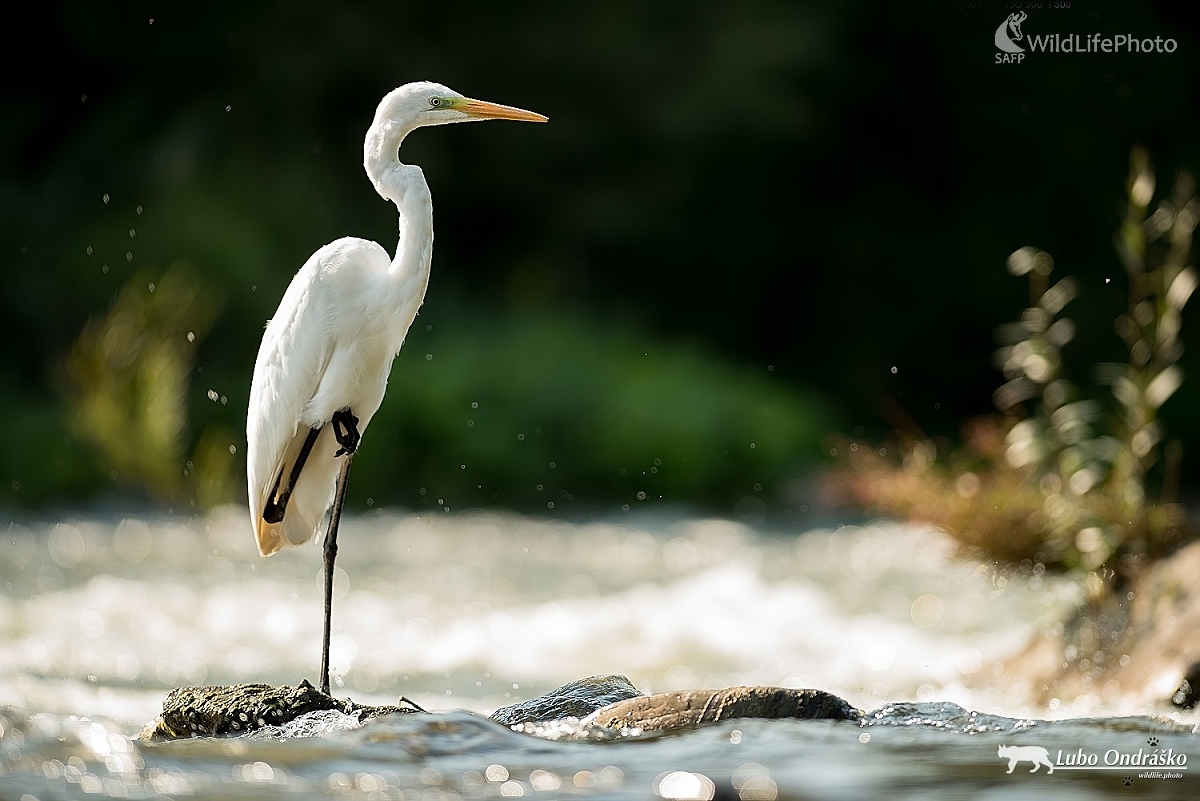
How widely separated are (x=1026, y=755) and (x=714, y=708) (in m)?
0.75

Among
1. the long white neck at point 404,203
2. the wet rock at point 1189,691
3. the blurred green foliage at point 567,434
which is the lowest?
the wet rock at point 1189,691

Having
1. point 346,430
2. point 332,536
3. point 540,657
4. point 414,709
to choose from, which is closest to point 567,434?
point 540,657

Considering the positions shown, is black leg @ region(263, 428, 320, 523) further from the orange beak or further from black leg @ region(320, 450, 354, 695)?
the orange beak

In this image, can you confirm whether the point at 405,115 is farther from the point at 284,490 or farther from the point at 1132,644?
the point at 1132,644

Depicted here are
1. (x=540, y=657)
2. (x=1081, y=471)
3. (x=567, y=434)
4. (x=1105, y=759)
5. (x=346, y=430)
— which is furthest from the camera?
(x=567, y=434)

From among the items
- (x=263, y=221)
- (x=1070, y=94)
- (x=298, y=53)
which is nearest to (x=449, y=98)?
(x=263, y=221)

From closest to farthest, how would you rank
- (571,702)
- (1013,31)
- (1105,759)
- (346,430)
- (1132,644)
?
(1105,759) < (571,702) < (346,430) < (1132,644) < (1013,31)

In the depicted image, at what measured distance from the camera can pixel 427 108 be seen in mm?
3939

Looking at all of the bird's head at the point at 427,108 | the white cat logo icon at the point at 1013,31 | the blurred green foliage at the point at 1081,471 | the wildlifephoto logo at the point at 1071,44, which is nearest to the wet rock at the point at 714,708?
the bird's head at the point at 427,108

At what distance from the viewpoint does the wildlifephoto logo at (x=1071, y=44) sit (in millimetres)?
13297

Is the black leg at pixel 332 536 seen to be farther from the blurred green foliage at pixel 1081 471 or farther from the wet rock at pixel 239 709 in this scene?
the blurred green foliage at pixel 1081 471

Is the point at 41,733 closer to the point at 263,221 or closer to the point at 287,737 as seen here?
the point at 287,737

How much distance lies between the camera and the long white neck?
389 cm

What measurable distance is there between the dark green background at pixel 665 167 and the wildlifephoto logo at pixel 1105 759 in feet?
32.2
